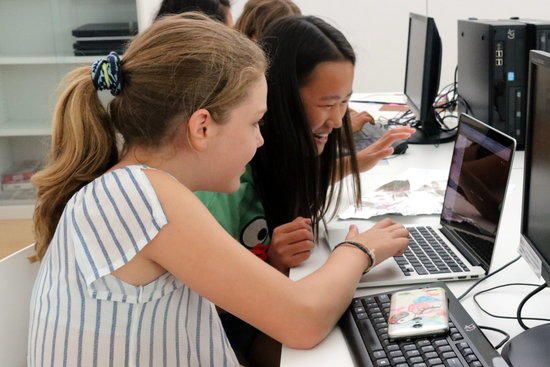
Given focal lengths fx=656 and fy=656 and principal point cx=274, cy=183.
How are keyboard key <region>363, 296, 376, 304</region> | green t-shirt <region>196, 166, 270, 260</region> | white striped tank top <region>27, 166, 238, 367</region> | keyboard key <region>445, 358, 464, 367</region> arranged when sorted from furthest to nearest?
green t-shirt <region>196, 166, 270, 260</region> → keyboard key <region>363, 296, 376, 304</region> → white striped tank top <region>27, 166, 238, 367</region> → keyboard key <region>445, 358, 464, 367</region>

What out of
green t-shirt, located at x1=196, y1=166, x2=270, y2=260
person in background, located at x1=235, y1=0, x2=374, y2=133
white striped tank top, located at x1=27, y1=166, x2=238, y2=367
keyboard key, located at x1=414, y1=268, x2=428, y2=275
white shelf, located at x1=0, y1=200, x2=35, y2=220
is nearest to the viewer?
white striped tank top, located at x1=27, y1=166, x2=238, y2=367

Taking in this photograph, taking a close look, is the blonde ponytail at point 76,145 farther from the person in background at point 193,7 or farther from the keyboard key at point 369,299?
the person in background at point 193,7

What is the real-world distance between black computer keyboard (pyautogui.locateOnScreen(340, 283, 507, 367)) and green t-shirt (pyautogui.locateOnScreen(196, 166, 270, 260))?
0.33 meters

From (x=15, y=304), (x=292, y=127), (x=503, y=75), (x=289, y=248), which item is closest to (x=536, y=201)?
(x=289, y=248)

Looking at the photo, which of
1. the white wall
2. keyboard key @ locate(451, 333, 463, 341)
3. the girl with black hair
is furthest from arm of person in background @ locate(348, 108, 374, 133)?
the white wall

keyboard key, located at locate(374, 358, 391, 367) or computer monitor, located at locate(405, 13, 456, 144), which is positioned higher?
computer monitor, located at locate(405, 13, 456, 144)

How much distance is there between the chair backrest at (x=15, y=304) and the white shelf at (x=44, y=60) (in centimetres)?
236

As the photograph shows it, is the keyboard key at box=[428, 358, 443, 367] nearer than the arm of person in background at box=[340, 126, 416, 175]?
Yes

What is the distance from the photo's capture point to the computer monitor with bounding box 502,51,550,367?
33.5 inches

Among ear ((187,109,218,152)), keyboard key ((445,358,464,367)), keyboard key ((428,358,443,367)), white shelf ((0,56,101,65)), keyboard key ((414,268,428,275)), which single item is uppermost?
ear ((187,109,218,152))

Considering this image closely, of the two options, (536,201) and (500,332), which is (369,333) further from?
(536,201)

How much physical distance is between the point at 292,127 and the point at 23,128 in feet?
8.24

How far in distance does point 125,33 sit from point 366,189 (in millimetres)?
2238

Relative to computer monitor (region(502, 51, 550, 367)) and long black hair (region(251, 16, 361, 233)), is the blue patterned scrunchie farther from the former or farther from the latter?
computer monitor (region(502, 51, 550, 367))
